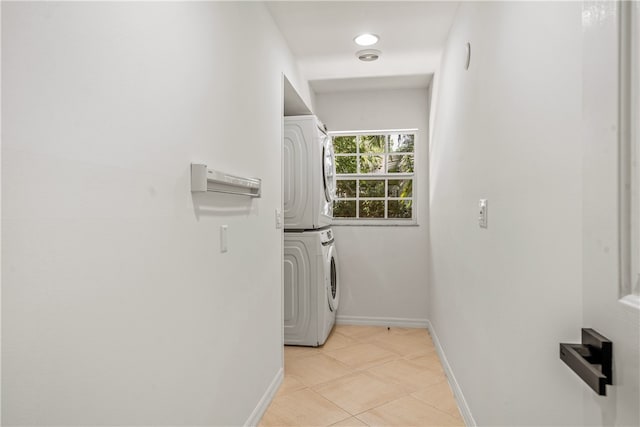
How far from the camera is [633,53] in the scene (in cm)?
54

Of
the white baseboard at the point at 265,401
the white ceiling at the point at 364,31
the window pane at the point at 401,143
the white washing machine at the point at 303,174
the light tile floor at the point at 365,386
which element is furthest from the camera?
the window pane at the point at 401,143

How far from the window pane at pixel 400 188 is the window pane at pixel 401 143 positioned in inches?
12.3

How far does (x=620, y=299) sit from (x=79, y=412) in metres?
1.08

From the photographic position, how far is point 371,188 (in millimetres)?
4352

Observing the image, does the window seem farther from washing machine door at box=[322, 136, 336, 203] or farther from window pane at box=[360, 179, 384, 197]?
washing machine door at box=[322, 136, 336, 203]

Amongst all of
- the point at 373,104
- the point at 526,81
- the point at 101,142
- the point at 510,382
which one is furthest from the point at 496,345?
the point at 373,104

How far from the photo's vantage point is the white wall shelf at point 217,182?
4.86ft

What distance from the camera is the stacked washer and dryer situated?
3.41 meters

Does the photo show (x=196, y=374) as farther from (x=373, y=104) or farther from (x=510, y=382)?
(x=373, y=104)

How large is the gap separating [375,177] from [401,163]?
0.31 meters

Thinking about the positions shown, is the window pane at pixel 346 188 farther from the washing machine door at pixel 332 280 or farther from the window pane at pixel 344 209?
the washing machine door at pixel 332 280

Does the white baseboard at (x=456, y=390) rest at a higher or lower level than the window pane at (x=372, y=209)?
lower

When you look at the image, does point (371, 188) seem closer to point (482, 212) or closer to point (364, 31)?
point (364, 31)

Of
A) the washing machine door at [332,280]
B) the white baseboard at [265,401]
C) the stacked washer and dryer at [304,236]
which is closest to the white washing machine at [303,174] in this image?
the stacked washer and dryer at [304,236]
